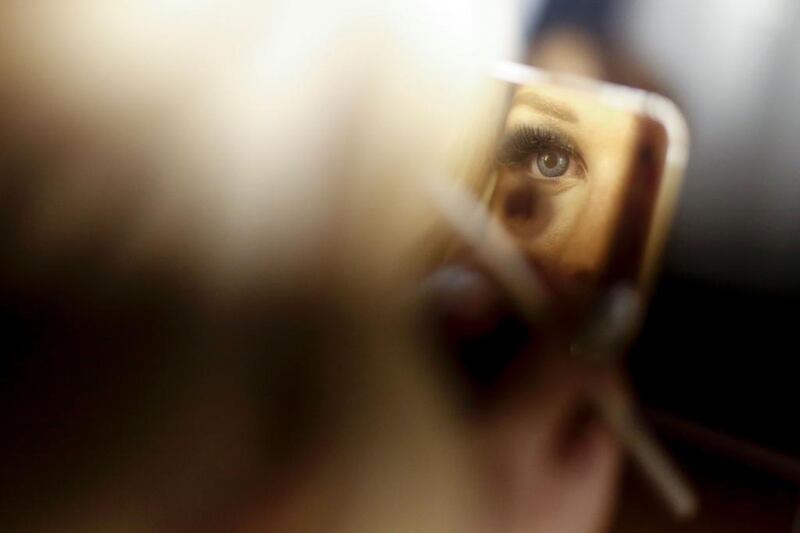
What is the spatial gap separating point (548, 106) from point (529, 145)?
25 mm

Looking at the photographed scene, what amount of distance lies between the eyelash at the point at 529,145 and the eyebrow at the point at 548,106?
0.03ft

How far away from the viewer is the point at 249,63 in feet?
1.76

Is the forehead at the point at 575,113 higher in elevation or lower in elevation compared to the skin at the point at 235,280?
higher

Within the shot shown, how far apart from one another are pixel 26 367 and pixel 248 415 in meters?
0.15

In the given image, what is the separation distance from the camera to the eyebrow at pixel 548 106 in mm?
481

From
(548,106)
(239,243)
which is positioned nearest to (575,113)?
(548,106)

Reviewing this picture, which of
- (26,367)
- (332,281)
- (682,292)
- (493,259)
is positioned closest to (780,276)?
(682,292)

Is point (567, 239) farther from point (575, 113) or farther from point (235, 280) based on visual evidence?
point (235, 280)

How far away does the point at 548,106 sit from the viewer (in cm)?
48

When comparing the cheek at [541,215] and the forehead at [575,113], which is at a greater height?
the forehead at [575,113]

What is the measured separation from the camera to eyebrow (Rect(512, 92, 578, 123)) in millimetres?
481

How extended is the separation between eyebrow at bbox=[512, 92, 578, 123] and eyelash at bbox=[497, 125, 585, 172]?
10 mm

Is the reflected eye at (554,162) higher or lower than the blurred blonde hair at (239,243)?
higher

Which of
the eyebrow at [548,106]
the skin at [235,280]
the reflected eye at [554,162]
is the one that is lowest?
the skin at [235,280]
